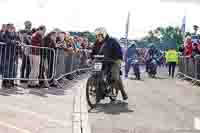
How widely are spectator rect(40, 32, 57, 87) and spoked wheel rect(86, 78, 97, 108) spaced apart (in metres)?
3.12

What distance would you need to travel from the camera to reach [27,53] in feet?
41.7

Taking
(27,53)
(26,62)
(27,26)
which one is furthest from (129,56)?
(27,53)

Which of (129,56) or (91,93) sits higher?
(129,56)

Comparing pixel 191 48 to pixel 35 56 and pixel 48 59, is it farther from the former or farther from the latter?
pixel 35 56

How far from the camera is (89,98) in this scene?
10.3 meters

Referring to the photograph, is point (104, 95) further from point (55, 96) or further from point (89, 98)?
point (55, 96)

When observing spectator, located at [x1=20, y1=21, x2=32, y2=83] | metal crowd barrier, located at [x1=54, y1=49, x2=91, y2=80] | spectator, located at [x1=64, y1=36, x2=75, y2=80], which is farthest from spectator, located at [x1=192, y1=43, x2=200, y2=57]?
spectator, located at [x1=20, y1=21, x2=32, y2=83]

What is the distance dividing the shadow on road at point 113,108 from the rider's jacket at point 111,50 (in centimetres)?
113

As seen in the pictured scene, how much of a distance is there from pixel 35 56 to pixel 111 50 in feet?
8.98

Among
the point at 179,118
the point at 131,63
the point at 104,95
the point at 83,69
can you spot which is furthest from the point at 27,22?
the point at 131,63

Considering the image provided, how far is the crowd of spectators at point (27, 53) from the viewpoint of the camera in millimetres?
11727

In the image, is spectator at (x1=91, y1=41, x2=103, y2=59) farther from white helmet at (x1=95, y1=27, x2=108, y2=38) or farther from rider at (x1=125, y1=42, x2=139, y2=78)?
rider at (x1=125, y1=42, x2=139, y2=78)

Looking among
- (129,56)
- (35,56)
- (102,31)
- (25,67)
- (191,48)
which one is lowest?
(25,67)

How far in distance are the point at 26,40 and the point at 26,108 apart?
456 cm
